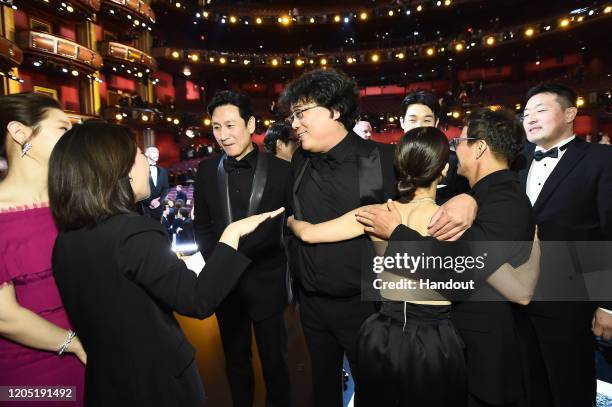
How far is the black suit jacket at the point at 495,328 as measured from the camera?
1519 millimetres

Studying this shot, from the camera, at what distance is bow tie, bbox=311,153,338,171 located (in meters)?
1.87

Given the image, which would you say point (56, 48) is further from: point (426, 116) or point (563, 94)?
point (563, 94)

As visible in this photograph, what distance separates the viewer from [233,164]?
2.23 m

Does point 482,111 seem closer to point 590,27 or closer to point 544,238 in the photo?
point 544,238

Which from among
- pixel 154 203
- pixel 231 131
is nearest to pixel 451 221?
pixel 231 131

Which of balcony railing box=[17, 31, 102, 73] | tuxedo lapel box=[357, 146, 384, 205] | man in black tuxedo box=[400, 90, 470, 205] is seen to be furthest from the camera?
balcony railing box=[17, 31, 102, 73]

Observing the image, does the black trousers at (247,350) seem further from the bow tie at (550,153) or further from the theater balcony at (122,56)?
the theater balcony at (122,56)

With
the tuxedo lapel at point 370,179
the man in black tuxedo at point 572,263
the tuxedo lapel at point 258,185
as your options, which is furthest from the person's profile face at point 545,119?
the tuxedo lapel at point 258,185

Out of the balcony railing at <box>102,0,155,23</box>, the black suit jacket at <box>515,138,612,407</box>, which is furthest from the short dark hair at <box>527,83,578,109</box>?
the balcony railing at <box>102,0,155,23</box>

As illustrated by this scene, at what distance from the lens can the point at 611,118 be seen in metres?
16.9

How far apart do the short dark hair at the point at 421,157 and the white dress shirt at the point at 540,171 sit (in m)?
1.02

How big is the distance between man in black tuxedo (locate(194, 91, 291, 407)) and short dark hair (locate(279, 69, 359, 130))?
17.4 inches

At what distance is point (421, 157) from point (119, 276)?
114 centimetres

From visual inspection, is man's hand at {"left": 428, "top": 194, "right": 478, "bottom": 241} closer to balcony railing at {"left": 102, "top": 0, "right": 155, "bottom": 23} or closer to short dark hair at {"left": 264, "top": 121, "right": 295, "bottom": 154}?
short dark hair at {"left": 264, "top": 121, "right": 295, "bottom": 154}
